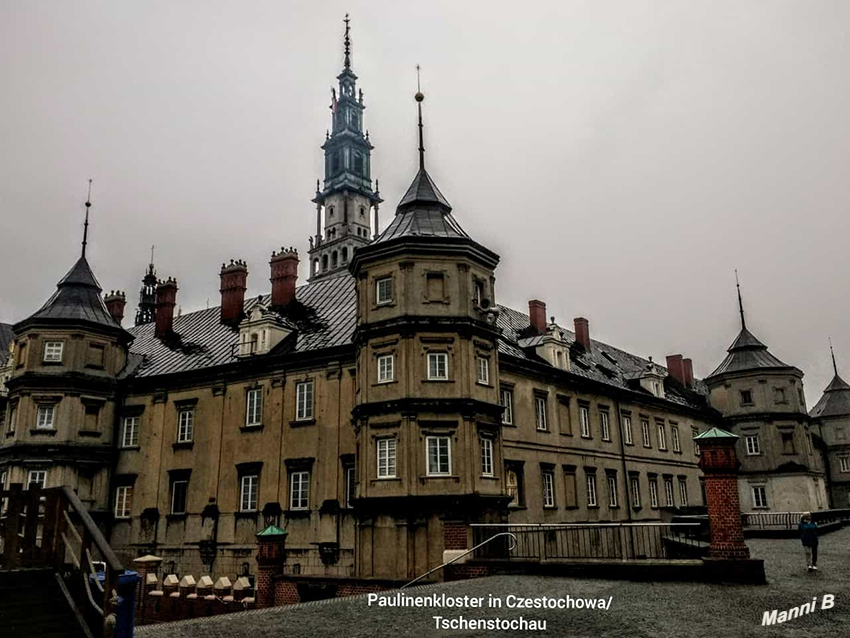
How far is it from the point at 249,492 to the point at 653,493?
24.7 m

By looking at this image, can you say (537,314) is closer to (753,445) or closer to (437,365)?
(437,365)

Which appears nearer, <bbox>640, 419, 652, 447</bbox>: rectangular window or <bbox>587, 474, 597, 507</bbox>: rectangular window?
<bbox>587, 474, 597, 507</bbox>: rectangular window

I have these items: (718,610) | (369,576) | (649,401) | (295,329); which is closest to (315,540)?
(369,576)

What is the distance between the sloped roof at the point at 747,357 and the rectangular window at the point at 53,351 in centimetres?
4340

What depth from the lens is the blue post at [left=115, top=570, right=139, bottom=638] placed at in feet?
27.9

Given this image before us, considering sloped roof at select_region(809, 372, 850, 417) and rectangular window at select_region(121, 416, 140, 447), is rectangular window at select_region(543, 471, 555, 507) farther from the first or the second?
sloped roof at select_region(809, 372, 850, 417)

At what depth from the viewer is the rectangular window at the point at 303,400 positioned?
1208 inches

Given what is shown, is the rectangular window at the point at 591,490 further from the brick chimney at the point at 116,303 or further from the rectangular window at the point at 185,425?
the brick chimney at the point at 116,303

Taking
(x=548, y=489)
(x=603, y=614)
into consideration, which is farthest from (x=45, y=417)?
(x=603, y=614)

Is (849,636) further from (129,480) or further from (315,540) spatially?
(129,480)

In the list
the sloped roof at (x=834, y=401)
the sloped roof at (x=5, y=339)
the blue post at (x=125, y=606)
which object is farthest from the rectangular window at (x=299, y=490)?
the sloped roof at (x=834, y=401)

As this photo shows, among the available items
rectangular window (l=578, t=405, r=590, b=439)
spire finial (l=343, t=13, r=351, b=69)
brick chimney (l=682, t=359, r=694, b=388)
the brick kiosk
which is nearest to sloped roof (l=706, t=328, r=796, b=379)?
brick chimney (l=682, t=359, r=694, b=388)

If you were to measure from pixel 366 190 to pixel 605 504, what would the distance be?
2568 inches

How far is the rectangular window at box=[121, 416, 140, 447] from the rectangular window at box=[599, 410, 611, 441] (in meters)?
24.0
